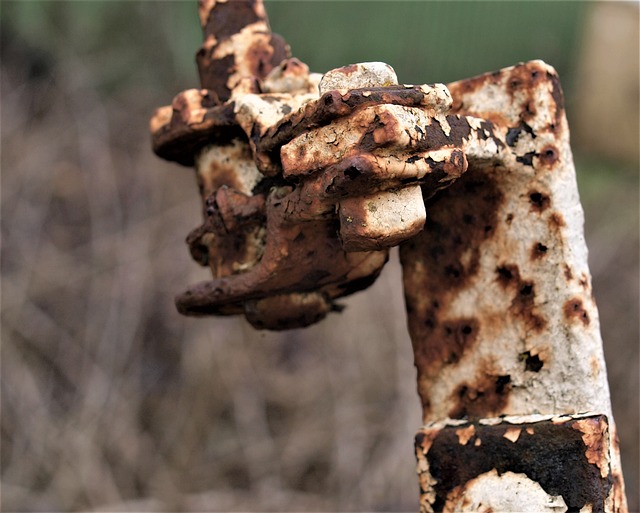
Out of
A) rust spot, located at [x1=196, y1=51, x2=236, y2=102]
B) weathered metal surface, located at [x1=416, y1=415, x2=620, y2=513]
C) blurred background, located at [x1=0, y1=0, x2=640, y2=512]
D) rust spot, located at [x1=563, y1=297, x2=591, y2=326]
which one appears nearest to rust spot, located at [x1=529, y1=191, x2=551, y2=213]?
rust spot, located at [x1=563, y1=297, x2=591, y2=326]

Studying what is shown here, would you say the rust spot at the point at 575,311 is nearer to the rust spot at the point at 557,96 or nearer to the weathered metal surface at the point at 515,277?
the weathered metal surface at the point at 515,277

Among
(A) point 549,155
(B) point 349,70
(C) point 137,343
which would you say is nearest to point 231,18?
(B) point 349,70

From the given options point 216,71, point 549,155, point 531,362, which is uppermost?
point 216,71

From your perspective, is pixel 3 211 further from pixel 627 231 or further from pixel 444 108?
pixel 627 231

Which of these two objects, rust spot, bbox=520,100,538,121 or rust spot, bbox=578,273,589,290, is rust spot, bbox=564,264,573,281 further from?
rust spot, bbox=520,100,538,121

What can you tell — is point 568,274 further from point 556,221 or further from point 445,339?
point 445,339


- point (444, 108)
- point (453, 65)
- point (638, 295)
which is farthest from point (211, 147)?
point (638, 295)

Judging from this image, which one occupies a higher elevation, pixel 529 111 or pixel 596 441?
pixel 529 111

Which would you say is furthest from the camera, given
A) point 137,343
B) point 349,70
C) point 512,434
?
point 137,343
